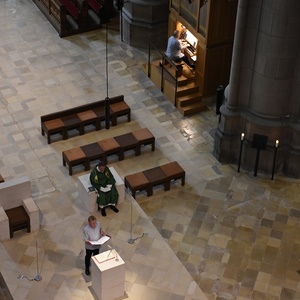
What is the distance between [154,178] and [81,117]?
3.26 m

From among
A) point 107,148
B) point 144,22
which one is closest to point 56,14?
point 144,22

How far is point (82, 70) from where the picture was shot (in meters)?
23.6

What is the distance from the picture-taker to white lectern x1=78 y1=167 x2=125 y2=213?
17.8 metres

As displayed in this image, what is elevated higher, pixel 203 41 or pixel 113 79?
pixel 203 41

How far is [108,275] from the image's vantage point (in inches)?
603

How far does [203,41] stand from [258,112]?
10.9ft

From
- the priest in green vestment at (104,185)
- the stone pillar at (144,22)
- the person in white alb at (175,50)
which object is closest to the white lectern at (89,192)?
the priest in green vestment at (104,185)

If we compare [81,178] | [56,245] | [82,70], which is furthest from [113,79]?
[56,245]

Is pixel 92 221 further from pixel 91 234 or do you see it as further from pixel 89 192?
pixel 89 192

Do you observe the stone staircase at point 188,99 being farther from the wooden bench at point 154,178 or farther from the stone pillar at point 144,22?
the stone pillar at point 144,22

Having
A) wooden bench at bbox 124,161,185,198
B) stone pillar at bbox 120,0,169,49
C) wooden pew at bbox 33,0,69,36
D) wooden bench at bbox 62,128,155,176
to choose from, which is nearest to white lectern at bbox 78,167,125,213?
wooden bench at bbox 124,161,185,198

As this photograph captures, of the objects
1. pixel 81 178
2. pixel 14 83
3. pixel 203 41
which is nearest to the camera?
pixel 81 178

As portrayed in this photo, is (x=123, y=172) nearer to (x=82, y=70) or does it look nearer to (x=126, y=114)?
(x=126, y=114)

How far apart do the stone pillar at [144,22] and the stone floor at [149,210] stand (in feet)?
4.03
